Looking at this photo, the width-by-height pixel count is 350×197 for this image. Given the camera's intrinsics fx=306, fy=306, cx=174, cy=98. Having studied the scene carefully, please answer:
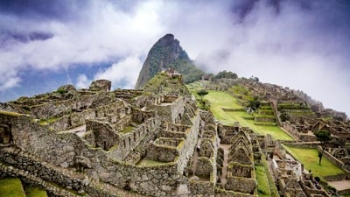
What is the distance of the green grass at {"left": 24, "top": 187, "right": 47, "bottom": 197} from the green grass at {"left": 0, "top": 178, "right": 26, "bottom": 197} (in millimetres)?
570

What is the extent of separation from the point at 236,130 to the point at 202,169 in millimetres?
17875

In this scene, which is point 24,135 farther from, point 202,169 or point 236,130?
point 236,130

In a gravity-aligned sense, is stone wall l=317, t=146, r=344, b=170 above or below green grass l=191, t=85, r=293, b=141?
below

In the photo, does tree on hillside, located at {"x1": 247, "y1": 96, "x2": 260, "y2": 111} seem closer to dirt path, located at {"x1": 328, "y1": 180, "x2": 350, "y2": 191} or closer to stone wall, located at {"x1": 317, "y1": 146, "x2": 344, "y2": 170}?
stone wall, located at {"x1": 317, "y1": 146, "x2": 344, "y2": 170}

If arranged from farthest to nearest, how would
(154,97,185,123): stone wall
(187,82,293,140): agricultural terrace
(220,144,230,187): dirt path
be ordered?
(187,82,293,140): agricultural terrace, (154,97,185,123): stone wall, (220,144,230,187): dirt path

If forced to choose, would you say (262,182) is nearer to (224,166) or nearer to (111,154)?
(224,166)

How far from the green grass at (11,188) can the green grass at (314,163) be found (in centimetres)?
4795

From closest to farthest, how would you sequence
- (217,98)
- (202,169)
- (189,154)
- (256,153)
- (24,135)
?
(24,135) < (202,169) < (189,154) < (256,153) < (217,98)

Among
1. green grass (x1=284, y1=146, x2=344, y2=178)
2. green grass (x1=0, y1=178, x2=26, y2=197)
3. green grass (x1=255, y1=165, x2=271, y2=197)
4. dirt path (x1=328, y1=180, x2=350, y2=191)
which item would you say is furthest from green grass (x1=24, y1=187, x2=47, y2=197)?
green grass (x1=284, y1=146, x2=344, y2=178)

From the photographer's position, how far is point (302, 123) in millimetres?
82875

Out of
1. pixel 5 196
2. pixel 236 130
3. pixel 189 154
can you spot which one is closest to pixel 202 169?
pixel 189 154

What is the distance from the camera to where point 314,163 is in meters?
56.6

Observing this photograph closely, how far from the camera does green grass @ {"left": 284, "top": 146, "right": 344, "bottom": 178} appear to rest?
5231 cm

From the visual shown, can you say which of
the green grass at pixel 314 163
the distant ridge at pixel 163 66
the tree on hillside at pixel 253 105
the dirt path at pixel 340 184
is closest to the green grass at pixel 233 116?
the tree on hillside at pixel 253 105
